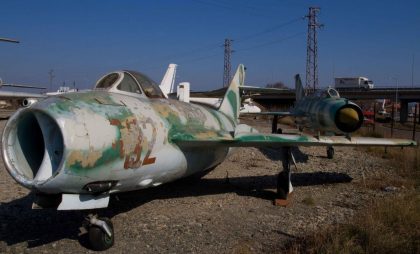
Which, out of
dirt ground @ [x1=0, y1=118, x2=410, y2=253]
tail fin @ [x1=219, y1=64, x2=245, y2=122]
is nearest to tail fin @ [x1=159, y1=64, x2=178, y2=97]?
tail fin @ [x1=219, y1=64, x2=245, y2=122]

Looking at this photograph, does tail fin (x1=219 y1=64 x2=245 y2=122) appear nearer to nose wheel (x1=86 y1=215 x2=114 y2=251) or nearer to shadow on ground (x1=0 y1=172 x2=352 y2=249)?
shadow on ground (x1=0 y1=172 x2=352 y2=249)

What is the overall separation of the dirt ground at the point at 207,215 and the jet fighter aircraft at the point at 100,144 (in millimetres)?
762

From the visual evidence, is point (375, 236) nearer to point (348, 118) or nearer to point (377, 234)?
point (377, 234)

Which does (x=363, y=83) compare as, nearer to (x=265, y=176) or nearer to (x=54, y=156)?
(x=265, y=176)

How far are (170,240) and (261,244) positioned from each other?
128cm

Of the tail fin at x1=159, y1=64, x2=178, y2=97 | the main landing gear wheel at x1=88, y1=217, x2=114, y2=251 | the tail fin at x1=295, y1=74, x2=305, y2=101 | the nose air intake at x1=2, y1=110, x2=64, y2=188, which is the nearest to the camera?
the nose air intake at x1=2, y1=110, x2=64, y2=188

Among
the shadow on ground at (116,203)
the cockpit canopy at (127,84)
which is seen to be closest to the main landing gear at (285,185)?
the shadow on ground at (116,203)

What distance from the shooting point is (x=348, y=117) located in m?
12.9

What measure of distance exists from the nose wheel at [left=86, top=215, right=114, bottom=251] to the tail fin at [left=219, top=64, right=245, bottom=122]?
5.65m

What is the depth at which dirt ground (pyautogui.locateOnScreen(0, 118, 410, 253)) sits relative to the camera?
561 centimetres

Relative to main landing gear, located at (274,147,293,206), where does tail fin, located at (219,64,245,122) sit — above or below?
above

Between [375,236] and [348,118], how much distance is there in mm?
8216

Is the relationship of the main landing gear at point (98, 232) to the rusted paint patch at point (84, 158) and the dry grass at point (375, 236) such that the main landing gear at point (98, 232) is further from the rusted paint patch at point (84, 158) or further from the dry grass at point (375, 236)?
the dry grass at point (375, 236)

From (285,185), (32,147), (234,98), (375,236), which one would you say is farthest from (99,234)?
(234,98)
